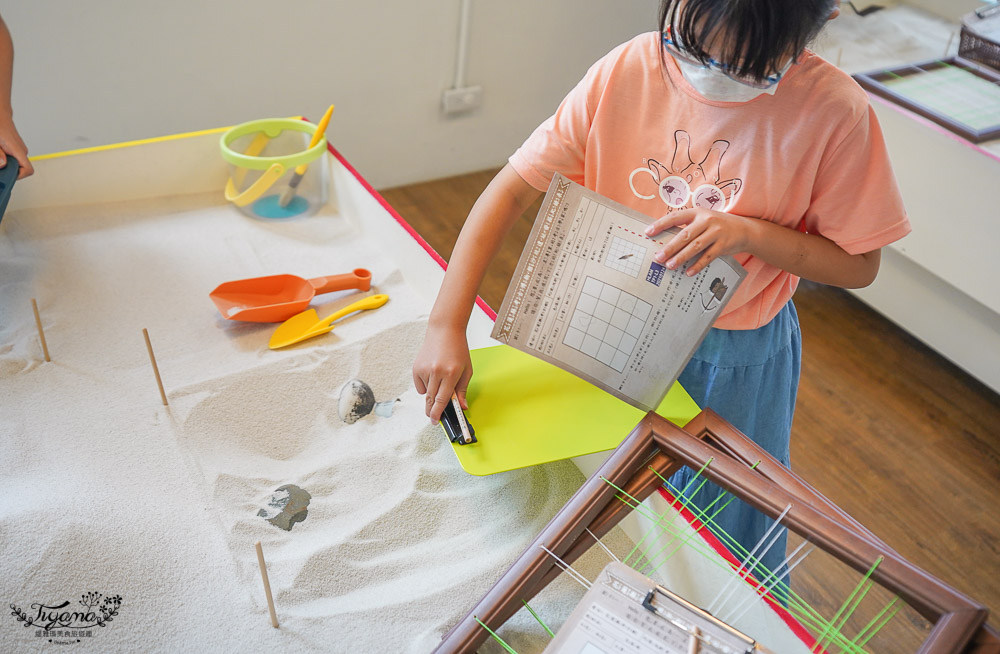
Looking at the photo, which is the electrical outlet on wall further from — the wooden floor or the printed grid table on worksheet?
the printed grid table on worksheet

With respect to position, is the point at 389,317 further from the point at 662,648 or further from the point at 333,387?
the point at 662,648

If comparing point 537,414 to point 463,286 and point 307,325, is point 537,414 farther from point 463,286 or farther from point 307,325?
point 307,325

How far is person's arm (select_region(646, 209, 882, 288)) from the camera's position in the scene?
2.45 feet

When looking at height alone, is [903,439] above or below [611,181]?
below

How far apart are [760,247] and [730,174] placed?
85mm

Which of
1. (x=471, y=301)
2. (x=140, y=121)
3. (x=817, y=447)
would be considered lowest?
(x=817, y=447)

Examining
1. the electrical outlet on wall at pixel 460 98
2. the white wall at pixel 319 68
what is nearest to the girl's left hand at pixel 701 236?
the white wall at pixel 319 68

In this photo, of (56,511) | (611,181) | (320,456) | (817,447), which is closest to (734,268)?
(611,181)

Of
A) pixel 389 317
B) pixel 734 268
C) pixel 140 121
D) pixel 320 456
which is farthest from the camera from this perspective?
pixel 140 121

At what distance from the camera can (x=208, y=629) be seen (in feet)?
2.65

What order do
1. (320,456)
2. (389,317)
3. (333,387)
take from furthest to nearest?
1. (389,317)
2. (333,387)
3. (320,456)

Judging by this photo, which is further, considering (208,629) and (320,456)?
(320,456)

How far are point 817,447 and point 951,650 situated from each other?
122cm

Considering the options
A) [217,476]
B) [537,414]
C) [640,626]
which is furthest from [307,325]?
[640,626]
